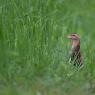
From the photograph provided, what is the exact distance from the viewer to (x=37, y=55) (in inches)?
329

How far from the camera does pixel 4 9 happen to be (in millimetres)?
9078

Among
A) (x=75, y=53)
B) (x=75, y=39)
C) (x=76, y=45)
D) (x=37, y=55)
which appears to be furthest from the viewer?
(x=75, y=39)

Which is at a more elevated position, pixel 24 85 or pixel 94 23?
pixel 24 85

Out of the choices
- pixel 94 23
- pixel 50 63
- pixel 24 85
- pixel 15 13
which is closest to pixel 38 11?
pixel 15 13

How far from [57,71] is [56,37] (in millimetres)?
1157

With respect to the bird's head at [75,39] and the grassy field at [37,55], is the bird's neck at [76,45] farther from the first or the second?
the grassy field at [37,55]

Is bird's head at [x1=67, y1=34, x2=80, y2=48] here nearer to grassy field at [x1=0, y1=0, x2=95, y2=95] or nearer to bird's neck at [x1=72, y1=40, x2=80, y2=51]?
bird's neck at [x1=72, y1=40, x2=80, y2=51]

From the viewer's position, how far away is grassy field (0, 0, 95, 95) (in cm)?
769

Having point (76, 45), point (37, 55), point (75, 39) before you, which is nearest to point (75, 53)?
point (76, 45)

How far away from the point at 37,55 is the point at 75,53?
88 centimetres

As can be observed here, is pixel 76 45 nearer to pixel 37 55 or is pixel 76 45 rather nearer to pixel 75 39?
pixel 75 39

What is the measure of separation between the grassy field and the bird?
8 centimetres

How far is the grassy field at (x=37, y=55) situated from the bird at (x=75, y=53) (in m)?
0.08

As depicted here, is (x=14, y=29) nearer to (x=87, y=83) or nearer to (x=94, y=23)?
(x=87, y=83)
